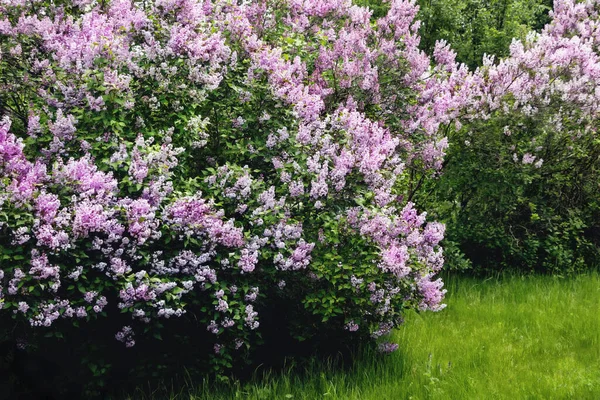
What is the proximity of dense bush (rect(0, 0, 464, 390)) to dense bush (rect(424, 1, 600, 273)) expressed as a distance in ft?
8.52

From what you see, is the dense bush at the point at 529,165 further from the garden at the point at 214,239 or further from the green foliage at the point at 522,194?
the garden at the point at 214,239

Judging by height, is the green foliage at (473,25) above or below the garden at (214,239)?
above

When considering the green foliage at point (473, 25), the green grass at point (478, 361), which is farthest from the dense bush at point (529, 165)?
the green foliage at point (473, 25)

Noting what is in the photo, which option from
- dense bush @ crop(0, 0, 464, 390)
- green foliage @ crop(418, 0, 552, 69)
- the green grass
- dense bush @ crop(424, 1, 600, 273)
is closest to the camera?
dense bush @ crop(0, 0, 464, 390)

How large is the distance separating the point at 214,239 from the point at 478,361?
247 centimetres

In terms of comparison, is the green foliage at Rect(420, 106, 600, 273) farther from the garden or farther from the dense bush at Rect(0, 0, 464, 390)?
the dense bush at Rect(0, 0, 464, 390)

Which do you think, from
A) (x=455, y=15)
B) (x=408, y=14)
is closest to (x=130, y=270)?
(x=408, y=14)

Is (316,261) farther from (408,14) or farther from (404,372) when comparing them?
(408,14)

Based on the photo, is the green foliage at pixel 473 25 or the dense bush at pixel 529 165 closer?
the dense bush at pixel 529 165

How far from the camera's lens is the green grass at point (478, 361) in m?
4.86

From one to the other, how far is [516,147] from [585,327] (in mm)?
2475

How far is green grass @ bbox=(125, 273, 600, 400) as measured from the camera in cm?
486

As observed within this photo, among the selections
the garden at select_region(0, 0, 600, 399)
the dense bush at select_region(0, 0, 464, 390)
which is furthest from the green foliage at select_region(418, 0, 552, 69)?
the dense bush at select_region(0, 0, 464, 390)

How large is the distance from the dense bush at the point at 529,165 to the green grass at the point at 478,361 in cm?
106
